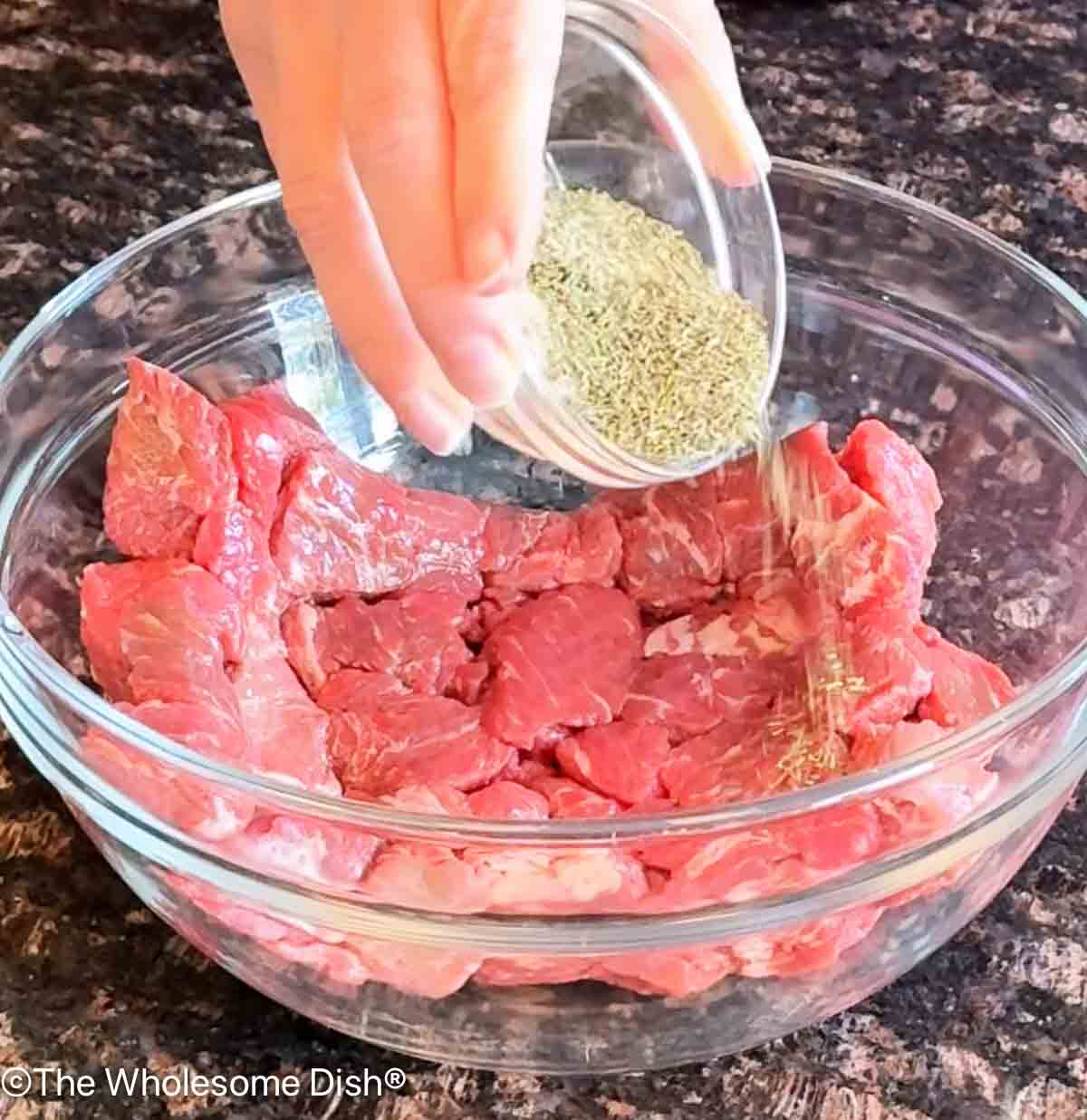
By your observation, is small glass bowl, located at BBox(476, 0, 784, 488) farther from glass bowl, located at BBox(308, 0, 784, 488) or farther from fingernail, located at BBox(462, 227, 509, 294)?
fingernail, located at BBox(462, 227, 509, 294)

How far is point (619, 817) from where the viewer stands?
90 centimetres

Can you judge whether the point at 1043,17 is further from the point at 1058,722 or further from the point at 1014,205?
the point at 1058,722

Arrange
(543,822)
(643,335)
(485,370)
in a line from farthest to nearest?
1. (643,335)
2. (485,370)
3. (543,822)

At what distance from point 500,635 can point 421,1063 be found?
1.19ft

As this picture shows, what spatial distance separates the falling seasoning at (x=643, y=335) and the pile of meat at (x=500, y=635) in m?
0.11

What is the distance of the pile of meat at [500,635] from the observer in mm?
1142

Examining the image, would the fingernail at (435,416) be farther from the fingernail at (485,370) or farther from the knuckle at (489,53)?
the knuckle at (489,53)

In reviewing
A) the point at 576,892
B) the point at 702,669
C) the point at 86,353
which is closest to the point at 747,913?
the point at 576,892

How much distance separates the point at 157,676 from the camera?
1.16 meters

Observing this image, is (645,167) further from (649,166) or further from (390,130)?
(390,130)

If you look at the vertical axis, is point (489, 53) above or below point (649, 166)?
above

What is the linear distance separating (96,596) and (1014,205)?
3.59 ft

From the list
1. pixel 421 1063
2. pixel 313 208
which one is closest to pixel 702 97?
pixel 313 208

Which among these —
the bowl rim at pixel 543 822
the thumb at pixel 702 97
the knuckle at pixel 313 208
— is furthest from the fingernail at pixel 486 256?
the thumb at pixel 702 97
